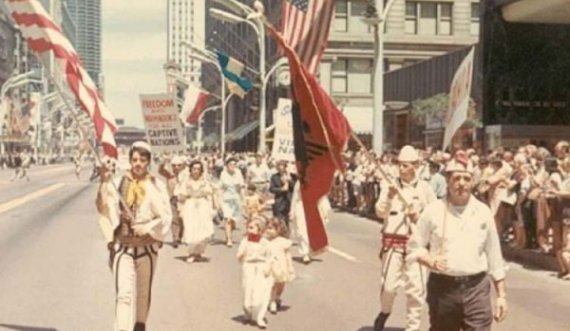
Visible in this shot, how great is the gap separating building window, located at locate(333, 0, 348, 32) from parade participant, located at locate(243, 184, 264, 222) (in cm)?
4904

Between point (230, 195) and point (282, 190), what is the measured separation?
3.25 ft

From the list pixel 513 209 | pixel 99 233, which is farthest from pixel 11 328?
pixel 99 233

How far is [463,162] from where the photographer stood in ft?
22.9

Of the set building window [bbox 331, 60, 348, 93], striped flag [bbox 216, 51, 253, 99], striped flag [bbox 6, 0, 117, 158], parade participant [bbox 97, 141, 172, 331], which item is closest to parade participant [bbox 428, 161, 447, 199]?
striped flag [bbox 6, 0, 117, 158]

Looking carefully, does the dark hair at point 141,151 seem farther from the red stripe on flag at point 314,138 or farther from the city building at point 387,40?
the city building at point 387,40

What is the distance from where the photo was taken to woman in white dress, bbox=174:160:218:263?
55.6ft

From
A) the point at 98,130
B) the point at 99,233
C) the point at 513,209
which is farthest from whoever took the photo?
the point at 99,233

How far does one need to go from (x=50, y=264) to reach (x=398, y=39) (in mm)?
51055

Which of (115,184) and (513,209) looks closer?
(115,184)

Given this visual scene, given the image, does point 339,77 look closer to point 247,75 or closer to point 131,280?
point 247,75

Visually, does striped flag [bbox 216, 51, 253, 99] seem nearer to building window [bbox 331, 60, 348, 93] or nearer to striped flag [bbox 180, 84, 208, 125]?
striped flag [bbox 180, 84, 208, 125]

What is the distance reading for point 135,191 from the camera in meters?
8.88

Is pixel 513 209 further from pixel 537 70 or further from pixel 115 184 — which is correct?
pixel 537 70

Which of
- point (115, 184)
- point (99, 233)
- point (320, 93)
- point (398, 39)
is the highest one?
point (398, 39)
